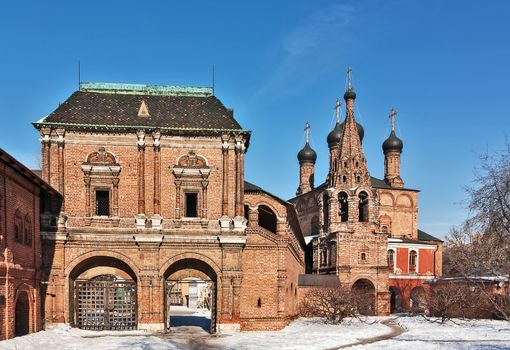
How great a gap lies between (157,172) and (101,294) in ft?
19.0

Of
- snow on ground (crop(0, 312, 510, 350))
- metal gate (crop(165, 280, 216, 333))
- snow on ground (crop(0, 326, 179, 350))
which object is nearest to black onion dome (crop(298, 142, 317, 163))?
metal gate (crop(165, 280, 216, 333))

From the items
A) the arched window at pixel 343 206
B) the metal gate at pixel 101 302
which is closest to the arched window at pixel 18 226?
the metal gate at pixel 101 302

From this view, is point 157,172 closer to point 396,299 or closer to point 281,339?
point 281,339

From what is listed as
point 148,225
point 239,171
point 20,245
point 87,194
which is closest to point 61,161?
point 87,194

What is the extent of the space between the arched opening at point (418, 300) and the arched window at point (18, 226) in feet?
87.9

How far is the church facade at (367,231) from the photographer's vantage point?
40750 mm

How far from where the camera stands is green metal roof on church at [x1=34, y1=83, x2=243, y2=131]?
74.4 feet

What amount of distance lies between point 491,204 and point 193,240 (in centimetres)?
1179

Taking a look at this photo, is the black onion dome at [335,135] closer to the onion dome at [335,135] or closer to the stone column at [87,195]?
the onion dome at [335,135]

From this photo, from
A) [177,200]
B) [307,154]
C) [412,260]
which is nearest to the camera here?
[177,200]

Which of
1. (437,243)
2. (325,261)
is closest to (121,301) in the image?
(325,261)

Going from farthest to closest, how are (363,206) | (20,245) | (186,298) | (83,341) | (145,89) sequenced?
(186,298)
(363,206)
(145,89)
(83,341)
(20,245)

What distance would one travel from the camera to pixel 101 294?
882 inches

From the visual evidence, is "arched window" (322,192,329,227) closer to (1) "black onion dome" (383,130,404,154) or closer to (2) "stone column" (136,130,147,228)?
(1) "black onion dome" (383,130,404,154)
